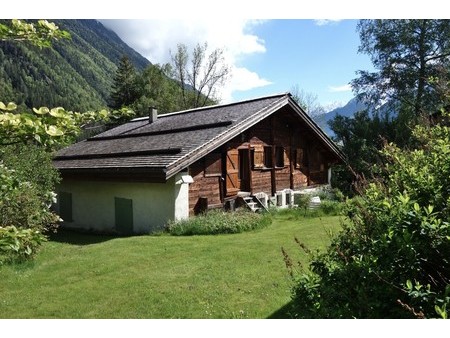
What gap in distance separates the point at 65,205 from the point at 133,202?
505 centimetres

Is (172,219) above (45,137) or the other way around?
the other way around

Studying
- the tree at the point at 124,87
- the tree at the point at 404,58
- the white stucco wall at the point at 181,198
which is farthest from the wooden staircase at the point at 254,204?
the tree at the point at 124,87

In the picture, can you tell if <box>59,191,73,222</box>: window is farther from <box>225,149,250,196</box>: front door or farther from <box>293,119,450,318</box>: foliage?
<box>293,119,450,318</box>: foliage

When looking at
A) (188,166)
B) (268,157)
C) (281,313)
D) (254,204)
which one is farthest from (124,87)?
(281,313)

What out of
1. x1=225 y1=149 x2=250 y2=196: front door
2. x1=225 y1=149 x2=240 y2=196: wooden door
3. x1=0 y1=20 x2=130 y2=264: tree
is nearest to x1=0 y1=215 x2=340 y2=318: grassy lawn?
x1=0 y1=20 x2=130 y2=264: tree

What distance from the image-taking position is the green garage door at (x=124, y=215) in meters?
14.3

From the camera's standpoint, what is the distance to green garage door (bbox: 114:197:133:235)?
1430cm

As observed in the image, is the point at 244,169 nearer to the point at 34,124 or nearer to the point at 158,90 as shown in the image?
the point at 34,124

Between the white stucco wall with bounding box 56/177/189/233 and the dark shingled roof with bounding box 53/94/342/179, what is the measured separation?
852 millimetres

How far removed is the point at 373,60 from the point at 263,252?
24823 millimetres

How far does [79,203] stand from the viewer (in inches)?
655

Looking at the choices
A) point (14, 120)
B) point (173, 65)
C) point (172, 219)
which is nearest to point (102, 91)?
Result: point (173, 65)

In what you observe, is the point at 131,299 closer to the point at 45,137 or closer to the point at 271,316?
the point at 271,316

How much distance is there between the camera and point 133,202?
558 inches
